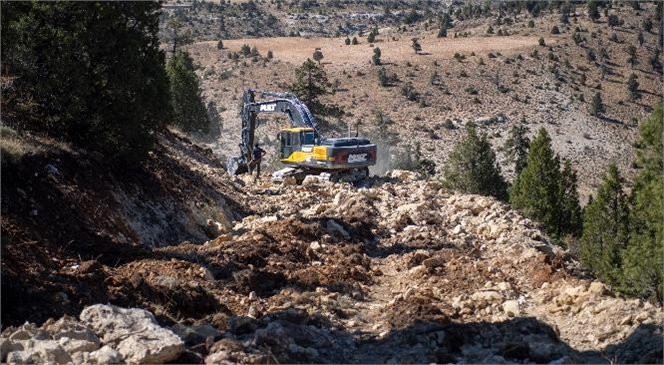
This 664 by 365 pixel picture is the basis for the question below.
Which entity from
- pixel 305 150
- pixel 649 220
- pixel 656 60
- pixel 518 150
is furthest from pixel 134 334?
pixel 656 60

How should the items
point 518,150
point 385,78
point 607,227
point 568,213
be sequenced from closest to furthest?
point 607,227 → point 568,213 → point 518,150 → point 385,78

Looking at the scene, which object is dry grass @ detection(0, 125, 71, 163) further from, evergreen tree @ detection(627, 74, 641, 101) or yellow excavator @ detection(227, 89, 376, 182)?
evergreen tree @ detection(627, 74, 641, 101)

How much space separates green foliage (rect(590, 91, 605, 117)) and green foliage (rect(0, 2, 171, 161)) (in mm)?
53221

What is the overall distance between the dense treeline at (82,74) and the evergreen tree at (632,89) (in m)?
57.8

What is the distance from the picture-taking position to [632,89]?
70.6m

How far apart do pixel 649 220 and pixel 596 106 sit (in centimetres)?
4873

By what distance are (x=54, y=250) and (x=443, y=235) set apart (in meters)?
8.87

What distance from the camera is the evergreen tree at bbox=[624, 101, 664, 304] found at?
59.9ft

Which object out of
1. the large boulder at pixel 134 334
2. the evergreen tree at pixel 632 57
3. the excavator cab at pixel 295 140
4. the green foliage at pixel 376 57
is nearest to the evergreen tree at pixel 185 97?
the excavator cab at pixel 295 140

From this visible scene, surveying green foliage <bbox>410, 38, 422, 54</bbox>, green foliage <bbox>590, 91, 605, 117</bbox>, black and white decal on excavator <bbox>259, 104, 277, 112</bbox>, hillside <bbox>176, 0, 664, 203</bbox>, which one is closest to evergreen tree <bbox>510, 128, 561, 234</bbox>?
black and white decal on excavator <bbox>259, 104, 277, 112</bbox>

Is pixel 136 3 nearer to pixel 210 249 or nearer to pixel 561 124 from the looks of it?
pixel 210 249

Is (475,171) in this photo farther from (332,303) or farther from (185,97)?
(332,303)

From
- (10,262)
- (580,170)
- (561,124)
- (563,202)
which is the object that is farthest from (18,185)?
(561,124)

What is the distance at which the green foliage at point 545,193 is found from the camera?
32844 mm
